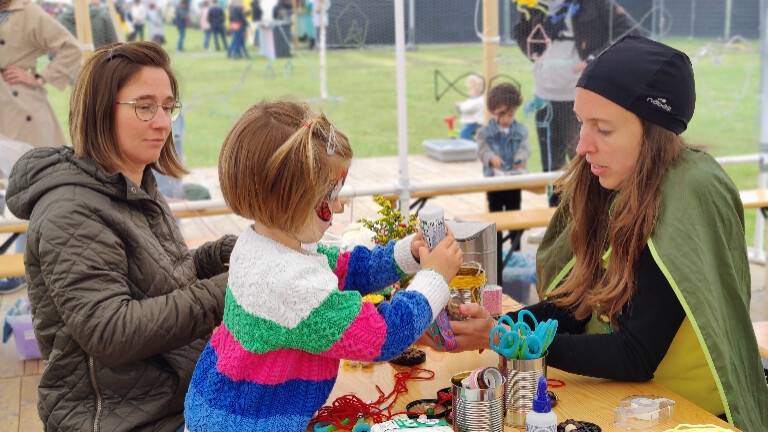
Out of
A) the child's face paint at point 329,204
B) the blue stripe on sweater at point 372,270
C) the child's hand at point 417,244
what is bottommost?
the blue stripe on sweater at point 372,270

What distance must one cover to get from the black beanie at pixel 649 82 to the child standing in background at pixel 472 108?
364cm

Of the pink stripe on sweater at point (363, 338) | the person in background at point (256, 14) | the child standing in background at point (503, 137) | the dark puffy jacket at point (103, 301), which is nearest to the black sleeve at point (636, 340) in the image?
the pink stripe on sweater at point (363, 338)

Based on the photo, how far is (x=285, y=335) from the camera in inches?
66.2

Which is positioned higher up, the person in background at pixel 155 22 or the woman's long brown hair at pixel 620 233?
the person in background at pixel 155 22

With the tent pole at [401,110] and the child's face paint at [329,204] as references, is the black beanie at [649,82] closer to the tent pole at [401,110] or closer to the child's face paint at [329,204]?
the child's face paint at [329,204]

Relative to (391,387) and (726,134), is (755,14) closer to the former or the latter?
(726,134)

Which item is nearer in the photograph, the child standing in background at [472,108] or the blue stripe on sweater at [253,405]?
the blue stripe on sweater at [253,405]

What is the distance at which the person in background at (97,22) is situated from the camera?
527 centimetres

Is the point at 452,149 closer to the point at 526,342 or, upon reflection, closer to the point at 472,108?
the point at 472,108

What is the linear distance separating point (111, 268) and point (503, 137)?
3.87 meters

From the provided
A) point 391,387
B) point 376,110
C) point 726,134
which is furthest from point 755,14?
point 391,387

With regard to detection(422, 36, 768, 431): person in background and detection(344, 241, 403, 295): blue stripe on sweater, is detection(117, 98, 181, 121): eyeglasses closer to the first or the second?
detection(344, 241, 403, 295): blue stripe on sweater

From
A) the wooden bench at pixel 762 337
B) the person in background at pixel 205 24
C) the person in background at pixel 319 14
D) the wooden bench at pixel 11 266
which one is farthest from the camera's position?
the person in background at pixel 205 24

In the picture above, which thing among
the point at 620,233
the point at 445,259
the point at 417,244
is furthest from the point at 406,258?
the point at 620,233
